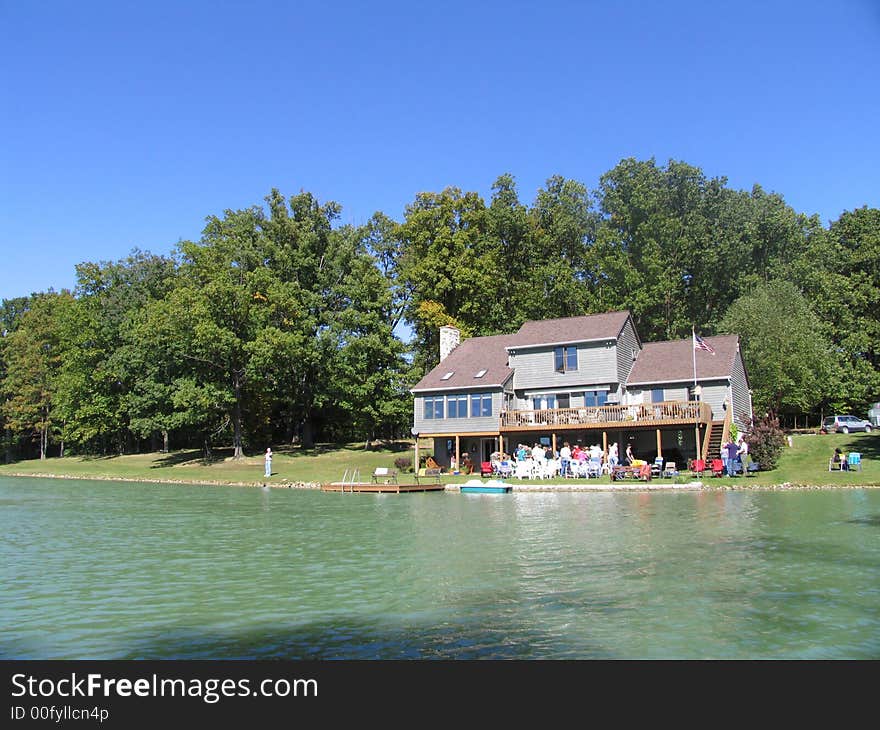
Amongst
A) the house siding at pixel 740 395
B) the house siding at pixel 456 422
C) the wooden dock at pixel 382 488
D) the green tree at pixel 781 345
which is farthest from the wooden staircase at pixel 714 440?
the wooden dock at pixel 382 488

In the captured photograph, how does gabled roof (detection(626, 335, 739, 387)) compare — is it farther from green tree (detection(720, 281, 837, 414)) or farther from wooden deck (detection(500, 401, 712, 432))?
green tree (detection(720, 281, 837, 414))

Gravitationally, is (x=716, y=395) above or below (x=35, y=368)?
below

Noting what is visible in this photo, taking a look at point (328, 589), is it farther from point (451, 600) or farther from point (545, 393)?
point (545, 393)

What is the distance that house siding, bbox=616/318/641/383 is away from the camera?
42406mm

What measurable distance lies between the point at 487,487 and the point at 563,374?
42.6 ft

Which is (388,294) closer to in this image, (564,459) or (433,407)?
(433,407)

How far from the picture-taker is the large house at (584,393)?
39156 millimetres

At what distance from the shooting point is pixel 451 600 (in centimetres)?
1140

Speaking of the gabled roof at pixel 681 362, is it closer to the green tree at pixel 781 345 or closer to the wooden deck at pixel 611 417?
the wooden deck at pixel 611 417

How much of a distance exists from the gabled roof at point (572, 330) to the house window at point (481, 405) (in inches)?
146

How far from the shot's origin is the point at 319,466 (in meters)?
47.7

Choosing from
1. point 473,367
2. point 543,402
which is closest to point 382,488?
point 543,402

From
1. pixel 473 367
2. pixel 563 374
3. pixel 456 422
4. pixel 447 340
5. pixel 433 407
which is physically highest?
pixel 447 340
